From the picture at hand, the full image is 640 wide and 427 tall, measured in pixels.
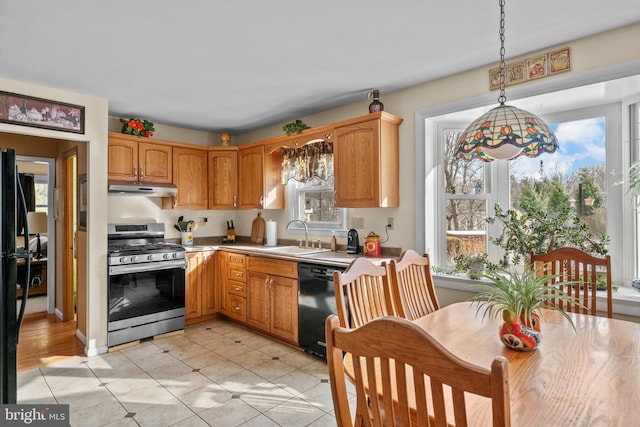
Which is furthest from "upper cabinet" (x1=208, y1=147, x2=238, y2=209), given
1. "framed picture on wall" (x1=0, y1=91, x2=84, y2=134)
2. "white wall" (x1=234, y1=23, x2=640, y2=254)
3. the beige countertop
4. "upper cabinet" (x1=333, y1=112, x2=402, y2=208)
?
"upper cabinet" (x1=333, y1=112, x2=402, y2=208)

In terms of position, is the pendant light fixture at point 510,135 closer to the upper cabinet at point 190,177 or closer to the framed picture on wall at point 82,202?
the framed picture on wall at point 82,202

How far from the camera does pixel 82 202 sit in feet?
12.0

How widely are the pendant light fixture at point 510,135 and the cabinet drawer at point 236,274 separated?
118 inches

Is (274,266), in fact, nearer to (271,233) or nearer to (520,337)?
(271,233)

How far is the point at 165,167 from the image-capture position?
4254 millimetres

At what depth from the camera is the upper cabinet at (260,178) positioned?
432 cm

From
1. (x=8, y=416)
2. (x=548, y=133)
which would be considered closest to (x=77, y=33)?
(x=8, y=416)

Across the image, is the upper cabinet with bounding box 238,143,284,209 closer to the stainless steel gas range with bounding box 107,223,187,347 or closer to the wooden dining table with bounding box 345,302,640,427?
the stainless steel gas range with bounding box 107,223,187,347

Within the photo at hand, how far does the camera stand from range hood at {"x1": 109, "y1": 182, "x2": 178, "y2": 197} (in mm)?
3756

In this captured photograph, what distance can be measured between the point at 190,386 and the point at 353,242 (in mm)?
1836

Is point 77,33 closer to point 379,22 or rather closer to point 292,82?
point 292,82

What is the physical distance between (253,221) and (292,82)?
2.23 meters

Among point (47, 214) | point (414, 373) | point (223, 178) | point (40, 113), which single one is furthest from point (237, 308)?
point (414, 373)

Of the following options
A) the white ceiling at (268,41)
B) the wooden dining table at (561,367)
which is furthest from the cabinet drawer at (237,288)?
the wooden dining table at (561,367)
